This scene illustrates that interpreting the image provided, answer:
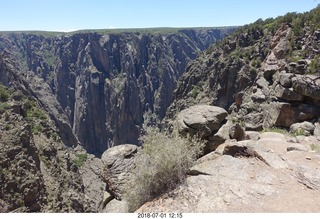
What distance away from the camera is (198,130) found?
13.7 metres

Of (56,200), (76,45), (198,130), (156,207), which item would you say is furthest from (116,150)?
(76,45)

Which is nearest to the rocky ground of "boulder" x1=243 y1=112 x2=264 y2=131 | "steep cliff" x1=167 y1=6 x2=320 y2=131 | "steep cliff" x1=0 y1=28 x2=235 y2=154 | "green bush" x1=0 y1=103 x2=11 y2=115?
"boulder" x1=243 y1=112 x2=264 y2=131

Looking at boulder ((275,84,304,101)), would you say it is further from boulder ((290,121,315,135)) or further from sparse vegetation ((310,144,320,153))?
sparse vegetation ((310,144,320,153))

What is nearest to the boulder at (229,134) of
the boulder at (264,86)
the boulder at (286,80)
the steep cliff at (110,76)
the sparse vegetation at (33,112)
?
the boulder at (286,80)

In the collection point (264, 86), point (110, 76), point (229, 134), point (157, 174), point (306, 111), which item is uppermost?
point (264, 86)

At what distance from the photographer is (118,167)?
12539 mm

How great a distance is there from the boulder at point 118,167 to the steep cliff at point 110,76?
107m

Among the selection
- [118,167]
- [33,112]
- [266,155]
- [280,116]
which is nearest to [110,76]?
[33,112]

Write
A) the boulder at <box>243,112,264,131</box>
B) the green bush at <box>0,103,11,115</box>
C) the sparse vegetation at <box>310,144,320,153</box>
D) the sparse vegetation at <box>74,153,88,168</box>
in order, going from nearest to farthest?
the sparse vegetation at <box>310,144,320,153</box> < the boulder at <box>243,112,264,131</box> < the green bush at <box>0,103,11,115</box> < the sparse vegetation at <box>74,153,88,168</box>

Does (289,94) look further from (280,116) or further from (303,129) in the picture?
(303,129)

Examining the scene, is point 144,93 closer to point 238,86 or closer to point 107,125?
point 107,125

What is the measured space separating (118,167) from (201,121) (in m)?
4.23

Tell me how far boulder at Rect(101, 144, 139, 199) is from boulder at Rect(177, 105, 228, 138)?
2.52 metres

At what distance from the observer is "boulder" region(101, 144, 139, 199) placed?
1205cm
